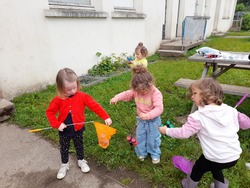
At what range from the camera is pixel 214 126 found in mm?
1622

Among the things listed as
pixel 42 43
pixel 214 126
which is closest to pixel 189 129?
pixel 214 126

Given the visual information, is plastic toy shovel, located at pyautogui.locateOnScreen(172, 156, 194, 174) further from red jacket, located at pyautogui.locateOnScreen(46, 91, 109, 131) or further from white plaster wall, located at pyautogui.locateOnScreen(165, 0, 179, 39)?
white plaster wall, located at pyautogui.locateOnScreen(165, 0, 179, 39)

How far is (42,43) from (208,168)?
4.12 meters

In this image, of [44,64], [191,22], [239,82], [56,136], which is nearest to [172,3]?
[191,22]

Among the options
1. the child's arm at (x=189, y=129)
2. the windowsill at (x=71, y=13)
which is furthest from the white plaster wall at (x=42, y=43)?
the child's arm at (x=189, y=129)

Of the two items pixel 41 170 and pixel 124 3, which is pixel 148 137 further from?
pixel 124 3

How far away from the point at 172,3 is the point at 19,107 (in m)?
8.70

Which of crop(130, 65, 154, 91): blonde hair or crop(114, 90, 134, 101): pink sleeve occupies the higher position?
crop(130, 65, 154, 91): blonde hair

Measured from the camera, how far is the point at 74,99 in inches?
83.1

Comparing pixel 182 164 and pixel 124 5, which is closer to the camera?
pixel 182 164

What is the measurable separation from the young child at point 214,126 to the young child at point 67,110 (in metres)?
0.90

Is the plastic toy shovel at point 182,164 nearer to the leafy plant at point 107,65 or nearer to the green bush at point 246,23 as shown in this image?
the leafy plant at point 107,65

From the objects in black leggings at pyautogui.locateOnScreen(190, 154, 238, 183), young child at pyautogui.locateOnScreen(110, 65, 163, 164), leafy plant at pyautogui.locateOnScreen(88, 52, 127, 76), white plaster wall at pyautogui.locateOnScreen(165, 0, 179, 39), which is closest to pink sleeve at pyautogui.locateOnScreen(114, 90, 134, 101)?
young child at pyautogui.locateOnScreen(110, 65, 163, 164)

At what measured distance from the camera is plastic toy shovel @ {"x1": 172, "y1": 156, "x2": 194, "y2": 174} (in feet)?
7.36
